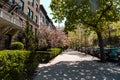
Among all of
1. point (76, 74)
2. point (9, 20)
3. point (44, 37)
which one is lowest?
point (76, 74)


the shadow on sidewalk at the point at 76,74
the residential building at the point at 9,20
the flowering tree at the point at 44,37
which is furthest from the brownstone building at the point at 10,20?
the flowering tree at the point at 44,37

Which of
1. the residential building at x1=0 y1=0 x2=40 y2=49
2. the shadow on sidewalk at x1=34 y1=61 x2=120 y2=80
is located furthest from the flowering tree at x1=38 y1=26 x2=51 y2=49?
the shadow on sidewalk at x1=34 y1=61 x2=120 y2=80

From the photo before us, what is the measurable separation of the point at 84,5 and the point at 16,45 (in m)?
9.72

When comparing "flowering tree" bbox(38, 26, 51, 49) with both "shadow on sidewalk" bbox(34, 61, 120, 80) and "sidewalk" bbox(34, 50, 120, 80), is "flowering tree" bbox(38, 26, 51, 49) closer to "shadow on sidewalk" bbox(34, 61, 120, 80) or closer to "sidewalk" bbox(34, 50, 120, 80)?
"sidewalk" bbox(34, 50, 120, 80)

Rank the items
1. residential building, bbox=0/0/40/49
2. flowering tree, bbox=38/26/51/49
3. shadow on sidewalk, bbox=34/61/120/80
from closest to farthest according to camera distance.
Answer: shadow on sidewalk, bbox=34/61/120/80
residential building, bbox=0/0/40/49
flowering tree, bbox=38/26/51/49

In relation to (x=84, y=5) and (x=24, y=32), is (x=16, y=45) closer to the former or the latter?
(x=24, y=32)

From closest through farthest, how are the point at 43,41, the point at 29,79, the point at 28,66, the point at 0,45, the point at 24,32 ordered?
the point at 29,79 → the point at 28,66 → the point at 0,45 → the point at 24,32 → the point at 43,41

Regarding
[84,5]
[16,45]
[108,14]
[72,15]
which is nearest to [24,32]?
[16,45]

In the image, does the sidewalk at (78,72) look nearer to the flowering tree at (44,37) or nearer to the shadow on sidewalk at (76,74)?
the shadow on sidewalk at (76,74)

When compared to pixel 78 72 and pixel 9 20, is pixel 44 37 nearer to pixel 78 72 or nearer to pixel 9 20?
pixel 9 20

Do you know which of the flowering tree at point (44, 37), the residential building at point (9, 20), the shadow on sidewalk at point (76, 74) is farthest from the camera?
the flowering tree at point (44, 37)

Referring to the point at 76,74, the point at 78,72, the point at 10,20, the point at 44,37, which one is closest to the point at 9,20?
the point at 10,20

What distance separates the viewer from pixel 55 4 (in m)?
21.2

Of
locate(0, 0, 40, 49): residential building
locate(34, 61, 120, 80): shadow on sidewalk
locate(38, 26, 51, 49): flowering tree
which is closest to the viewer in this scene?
locate(34, 61, 120, 80): shadow on sidewalk
